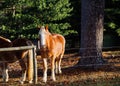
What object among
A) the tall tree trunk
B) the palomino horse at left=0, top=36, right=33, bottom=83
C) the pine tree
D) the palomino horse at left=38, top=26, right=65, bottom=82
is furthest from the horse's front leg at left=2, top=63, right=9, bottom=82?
the pine tree

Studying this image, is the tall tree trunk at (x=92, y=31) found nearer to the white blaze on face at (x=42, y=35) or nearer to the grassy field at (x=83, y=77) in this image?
the grassy field at (x=83, y=77)

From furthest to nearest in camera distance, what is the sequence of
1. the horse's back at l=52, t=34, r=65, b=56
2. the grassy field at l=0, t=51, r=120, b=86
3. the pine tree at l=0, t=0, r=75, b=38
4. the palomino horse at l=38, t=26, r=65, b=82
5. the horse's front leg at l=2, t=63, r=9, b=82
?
1. the pine tree at l=0, t=0, r=75, b=38
2. the horse's back at l=52, t=34, r=65, b=56
3. the horse's front leg at l=2, t=63, r=9, b=82
4. the grassy field at l=0, t=51, r=120, b=86
5. the palomino horse at l=38, t=26, r=65, b=82

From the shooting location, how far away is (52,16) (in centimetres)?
2238

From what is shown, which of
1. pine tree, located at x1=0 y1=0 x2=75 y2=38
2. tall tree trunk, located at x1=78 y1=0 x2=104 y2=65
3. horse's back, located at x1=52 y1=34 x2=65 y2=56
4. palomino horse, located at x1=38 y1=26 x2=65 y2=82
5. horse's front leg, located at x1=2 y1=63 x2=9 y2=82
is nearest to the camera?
palomino horse, located at x1=38 y1=26 x2=65 y2=82

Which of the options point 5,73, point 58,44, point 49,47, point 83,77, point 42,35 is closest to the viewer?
point 42,35

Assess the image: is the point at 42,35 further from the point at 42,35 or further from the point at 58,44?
the point at 58,44

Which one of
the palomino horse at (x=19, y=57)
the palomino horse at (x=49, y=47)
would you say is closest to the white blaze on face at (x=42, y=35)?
the palomino horse at (x=49, y=47)

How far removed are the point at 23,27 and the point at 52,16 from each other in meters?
1.59

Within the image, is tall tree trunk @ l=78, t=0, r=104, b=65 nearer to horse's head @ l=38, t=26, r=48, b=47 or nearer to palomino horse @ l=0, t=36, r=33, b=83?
palomino horse @ l=0, t=36, r=33, b=83

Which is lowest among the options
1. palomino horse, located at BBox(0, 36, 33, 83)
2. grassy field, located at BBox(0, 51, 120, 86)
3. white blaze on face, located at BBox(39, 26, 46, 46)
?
grassy field, located at BBox(0, 51, 120, 86)

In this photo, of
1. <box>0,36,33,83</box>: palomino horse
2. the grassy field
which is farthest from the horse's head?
the grassy field

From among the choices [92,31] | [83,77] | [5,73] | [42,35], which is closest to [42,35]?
[42,35]

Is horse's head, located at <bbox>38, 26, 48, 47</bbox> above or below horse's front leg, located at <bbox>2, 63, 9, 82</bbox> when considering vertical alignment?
above

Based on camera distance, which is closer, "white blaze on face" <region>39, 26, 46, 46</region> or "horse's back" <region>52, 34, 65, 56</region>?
"white blaze on face" <region>39, 26, 46, 46</region>
